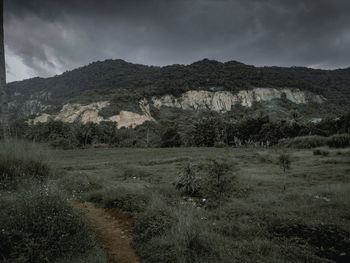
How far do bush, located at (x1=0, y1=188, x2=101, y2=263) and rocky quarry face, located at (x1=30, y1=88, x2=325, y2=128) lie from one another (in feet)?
399

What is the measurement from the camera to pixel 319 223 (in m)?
10.3

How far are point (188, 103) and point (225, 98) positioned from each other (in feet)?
70.7

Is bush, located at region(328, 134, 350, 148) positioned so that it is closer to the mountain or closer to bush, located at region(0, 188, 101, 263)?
bush, located at region(0, 188, 101, 263)

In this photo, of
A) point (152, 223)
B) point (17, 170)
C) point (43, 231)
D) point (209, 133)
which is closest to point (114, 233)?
point (152, 223)

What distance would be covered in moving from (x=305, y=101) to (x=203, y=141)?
4653 inches

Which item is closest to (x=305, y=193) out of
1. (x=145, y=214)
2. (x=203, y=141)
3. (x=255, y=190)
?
(x=255, y=190)

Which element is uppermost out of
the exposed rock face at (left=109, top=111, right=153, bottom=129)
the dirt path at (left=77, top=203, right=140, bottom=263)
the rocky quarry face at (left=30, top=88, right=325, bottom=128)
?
the rocky quarry face at (left=30, top=88, right=325, bottom=128)

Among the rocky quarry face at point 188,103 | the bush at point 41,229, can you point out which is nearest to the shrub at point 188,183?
the bush at point 41,229

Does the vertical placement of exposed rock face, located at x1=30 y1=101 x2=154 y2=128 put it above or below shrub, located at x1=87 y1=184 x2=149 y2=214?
above

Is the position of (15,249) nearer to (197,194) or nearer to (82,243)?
(82,243)

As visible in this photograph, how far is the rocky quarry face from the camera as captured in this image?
446 ft

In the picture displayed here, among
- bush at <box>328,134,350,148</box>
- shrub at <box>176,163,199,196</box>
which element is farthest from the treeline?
shrub at <box>176,163,199,196</box>

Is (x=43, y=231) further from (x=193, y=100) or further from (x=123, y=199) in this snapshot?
(x=193, y=100)

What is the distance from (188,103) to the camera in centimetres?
16862
